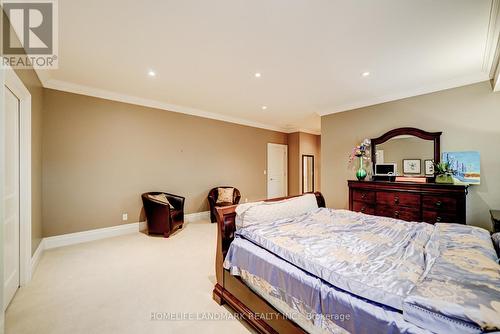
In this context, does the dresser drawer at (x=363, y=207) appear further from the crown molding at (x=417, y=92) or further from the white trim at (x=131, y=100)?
the white trim at (x=131, y=100)

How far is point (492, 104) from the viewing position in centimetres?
299

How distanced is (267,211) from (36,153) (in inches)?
129

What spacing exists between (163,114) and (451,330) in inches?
191

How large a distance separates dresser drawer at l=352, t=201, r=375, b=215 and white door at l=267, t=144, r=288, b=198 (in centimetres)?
307

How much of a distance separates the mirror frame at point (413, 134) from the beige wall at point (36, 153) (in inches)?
208

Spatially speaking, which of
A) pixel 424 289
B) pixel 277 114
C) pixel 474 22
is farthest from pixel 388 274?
pixel 277 114

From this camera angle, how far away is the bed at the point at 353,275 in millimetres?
903

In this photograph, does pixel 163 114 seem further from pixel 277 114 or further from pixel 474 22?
pixel 474 22

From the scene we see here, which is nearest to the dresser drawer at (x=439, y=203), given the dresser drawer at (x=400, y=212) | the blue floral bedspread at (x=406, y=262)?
the dresser drawer at (x=400, y=212)

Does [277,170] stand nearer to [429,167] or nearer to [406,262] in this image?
[429,167]

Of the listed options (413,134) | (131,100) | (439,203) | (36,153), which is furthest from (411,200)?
(36,153)

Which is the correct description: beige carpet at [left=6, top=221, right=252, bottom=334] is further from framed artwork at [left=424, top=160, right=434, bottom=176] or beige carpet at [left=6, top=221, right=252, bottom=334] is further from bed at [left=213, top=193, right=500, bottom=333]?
framed artwork at [left=424, top=160, right=434, bottom=176]

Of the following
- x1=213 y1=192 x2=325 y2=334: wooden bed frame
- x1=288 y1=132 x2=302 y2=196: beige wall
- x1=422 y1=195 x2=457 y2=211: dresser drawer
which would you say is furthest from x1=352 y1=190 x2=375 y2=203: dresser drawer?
x1=288 y1=132 x2=302 y2=196: beige wall

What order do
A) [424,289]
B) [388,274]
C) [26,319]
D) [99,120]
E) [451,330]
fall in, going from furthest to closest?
[99,120] → [26,319] → [388,274] → [424,289] → [451,330]
